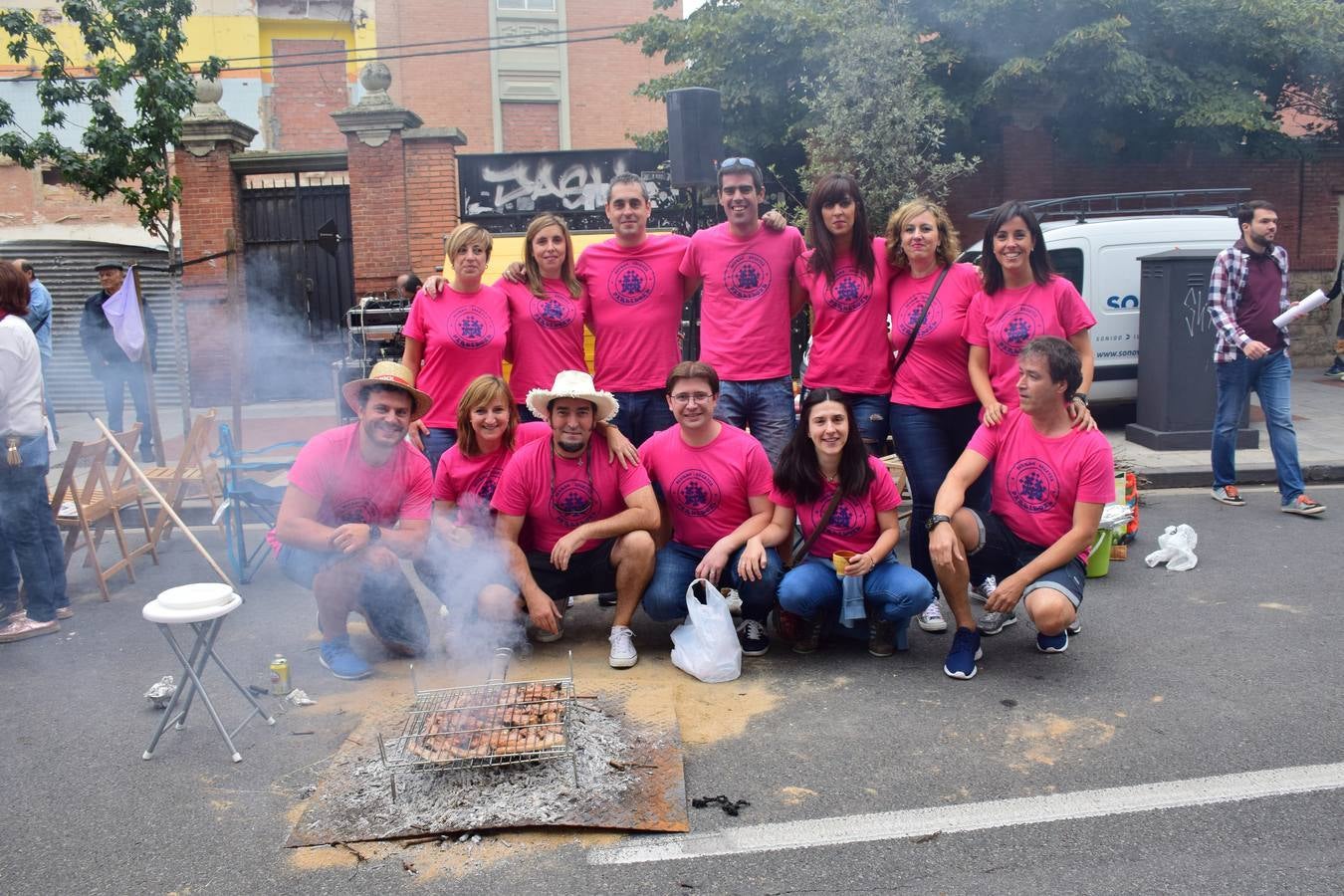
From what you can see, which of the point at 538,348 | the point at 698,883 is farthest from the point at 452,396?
the point at 698,883

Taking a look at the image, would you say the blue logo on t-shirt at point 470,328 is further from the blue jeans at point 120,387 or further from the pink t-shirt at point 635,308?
the blue jeans at point 120,387

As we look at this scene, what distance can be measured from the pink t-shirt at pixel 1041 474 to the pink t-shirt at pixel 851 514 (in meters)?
0.42

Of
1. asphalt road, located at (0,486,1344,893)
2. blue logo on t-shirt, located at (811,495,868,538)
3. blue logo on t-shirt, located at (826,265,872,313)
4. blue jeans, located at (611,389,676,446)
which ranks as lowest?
asphalt road, located at (0,486,1344,893)

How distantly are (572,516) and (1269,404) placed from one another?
4.66 metres

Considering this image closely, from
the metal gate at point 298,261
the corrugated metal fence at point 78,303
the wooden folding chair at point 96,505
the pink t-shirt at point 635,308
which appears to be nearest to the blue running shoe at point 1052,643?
the pink t-shirt at point 635,308

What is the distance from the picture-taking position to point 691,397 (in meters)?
4.42

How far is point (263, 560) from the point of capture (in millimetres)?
6344

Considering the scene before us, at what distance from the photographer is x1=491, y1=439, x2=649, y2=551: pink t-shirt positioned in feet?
14.7

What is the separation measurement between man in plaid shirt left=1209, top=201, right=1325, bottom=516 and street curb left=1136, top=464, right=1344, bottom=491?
102 centimetres

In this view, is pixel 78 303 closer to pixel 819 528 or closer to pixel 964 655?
pixel 819 528

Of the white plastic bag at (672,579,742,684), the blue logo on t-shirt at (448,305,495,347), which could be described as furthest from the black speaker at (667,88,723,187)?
the white plastic bag at (672,579,742,684)

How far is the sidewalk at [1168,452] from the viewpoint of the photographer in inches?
306

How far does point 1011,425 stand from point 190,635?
4.03 metres

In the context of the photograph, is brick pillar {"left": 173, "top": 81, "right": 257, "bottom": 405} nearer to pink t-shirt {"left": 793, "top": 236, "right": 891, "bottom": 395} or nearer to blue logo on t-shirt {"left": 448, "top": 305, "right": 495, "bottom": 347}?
blue logo on t-shirt {"left": 448, "top": 305, "right": 495, "bottom": 347}
